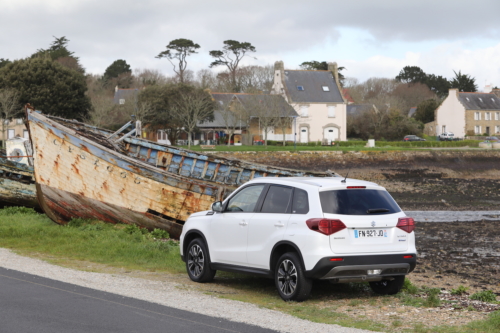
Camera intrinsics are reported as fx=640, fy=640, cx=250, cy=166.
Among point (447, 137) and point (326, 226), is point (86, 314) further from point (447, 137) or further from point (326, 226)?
point (447, 137)

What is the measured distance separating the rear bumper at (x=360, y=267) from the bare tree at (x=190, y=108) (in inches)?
2147

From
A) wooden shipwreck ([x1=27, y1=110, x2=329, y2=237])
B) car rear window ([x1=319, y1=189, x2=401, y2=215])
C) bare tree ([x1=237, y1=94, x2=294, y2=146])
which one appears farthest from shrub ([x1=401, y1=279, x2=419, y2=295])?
bare tree ([x1=237, y1=94, x2=294, y2=146])

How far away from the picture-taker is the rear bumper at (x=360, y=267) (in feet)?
28.6

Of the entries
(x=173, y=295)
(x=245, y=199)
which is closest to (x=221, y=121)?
(x=245, y=199)

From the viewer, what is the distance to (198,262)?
35.9 ft

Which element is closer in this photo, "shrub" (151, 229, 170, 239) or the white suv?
the white suv

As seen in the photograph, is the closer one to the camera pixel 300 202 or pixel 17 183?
pixel 300 202

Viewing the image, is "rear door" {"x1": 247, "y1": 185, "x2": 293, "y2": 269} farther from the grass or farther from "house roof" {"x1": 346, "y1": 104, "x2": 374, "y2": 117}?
"house roof" {"x1": 346, "y1": 104, "x2": 374, "y2": 117}

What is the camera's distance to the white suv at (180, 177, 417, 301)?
28.8 ft

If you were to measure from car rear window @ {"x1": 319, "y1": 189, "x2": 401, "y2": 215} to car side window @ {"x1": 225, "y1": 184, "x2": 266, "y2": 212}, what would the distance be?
1413 mm

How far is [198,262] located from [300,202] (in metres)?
2.61

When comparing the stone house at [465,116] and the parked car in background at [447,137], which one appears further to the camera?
the stone house at [465,116]

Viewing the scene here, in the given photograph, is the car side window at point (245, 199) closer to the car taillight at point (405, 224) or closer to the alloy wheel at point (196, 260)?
the alloy wheel at point (196, 260)

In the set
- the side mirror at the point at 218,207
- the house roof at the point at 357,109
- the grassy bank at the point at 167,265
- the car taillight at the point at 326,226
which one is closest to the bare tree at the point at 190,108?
the house roof at the point at 357,109
